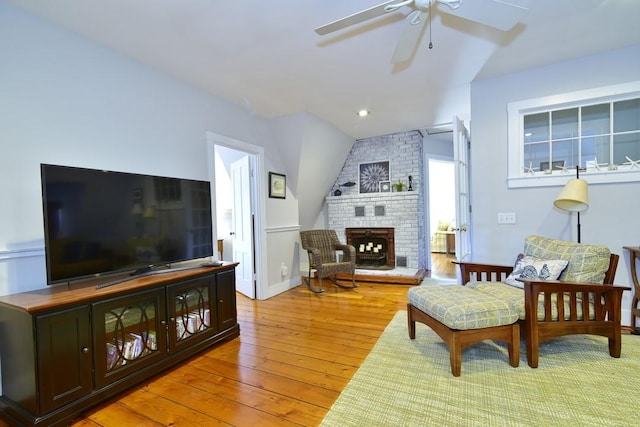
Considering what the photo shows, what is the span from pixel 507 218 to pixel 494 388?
1822 millimetres

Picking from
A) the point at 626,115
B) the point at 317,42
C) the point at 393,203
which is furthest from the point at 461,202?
the point at 393,203

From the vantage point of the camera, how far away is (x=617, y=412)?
155 centimetres

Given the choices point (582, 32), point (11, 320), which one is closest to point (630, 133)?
point (582, 32)

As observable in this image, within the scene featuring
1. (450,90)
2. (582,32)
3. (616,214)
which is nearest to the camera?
(582,32)

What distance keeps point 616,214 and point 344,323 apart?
2.68 m

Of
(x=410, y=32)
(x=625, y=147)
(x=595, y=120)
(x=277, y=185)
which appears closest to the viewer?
(x=410, y=32)

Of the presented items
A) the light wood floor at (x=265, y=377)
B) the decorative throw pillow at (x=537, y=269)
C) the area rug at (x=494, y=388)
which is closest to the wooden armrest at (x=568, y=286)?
A: the decorative throw pillow at (x=537, y=269)

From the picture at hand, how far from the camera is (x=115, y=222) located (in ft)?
6.58

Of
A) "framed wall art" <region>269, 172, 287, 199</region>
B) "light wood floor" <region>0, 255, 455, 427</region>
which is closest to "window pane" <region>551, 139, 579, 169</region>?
"light wood floor" <region>0, 255, 455, 427</region>

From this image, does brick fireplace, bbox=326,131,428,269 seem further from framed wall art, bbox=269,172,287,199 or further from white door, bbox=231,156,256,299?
white door, bbox=231,156,256,299

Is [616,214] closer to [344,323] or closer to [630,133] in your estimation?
[630,133]

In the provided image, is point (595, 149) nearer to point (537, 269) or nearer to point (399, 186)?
point (537, 269)

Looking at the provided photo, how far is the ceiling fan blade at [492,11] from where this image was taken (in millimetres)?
1645

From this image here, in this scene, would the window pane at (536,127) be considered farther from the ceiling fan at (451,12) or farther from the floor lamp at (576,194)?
the ceiling fan at (451,12)
